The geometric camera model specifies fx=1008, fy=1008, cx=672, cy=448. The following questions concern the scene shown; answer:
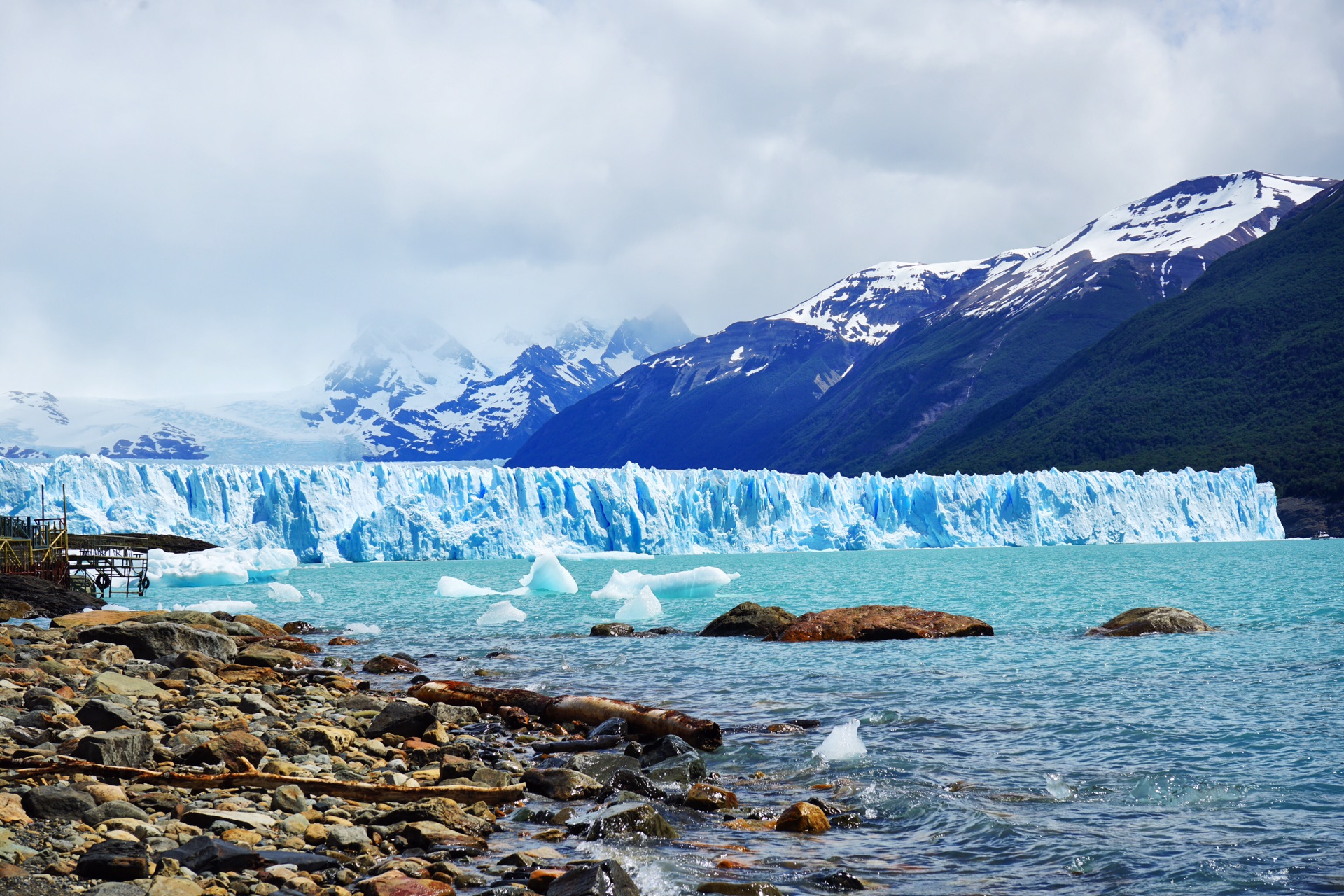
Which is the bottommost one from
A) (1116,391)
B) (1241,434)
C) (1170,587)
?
(1170,587)

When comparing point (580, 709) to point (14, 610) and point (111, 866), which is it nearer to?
point (111, 866)

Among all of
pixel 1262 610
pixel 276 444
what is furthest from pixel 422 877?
pixel 276 444

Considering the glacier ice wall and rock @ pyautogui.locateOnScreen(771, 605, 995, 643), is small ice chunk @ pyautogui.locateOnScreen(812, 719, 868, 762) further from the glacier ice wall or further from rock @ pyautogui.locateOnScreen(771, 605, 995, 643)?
the glacier ice wall

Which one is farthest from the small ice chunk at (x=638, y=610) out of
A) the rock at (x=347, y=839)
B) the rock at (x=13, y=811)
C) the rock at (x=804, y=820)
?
the rock at (x=13, y=811)

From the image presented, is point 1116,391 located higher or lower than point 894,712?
higher

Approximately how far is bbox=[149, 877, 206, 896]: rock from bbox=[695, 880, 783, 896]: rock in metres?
2.39

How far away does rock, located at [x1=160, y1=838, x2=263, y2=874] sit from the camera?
15.6 ft

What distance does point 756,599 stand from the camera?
30891 mm

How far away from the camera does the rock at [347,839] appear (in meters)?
5.51

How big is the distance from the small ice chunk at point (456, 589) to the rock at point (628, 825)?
88.4ft

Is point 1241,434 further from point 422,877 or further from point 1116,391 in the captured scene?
point 422,877

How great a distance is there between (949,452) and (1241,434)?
128ft

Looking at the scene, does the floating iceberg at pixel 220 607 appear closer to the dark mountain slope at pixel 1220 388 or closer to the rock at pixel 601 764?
the rock at pixel 601 764

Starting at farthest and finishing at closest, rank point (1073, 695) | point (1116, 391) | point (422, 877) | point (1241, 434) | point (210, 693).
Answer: point (1116, 391) < point (1241, 434) < point (1073, 695) < point (210, 693) < point (422, 877)
